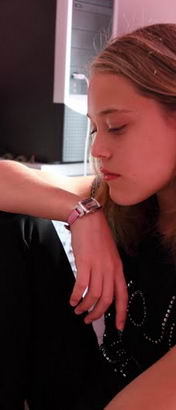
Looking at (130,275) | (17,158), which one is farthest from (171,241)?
(17,158)

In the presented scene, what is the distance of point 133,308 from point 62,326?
11cm

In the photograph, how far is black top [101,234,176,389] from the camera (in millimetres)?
759

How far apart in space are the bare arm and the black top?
19 cm

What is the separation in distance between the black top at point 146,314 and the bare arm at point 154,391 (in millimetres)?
188

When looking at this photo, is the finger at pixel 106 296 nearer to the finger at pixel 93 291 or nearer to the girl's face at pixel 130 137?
the finger at pixel 93 291

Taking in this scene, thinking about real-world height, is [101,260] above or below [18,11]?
below

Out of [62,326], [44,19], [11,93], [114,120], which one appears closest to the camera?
[114,120]

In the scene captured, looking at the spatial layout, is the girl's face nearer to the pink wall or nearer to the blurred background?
the blurred background

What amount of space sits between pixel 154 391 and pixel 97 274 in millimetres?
198

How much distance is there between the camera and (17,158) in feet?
4.33

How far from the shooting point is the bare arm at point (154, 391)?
1.75 feet

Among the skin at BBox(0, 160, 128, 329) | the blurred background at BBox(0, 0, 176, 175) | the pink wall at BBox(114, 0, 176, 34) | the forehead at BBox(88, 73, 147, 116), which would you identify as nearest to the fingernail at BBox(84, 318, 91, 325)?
the skin at BBox(0, 160, 128, 329)

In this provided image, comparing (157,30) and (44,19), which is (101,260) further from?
(44,19)

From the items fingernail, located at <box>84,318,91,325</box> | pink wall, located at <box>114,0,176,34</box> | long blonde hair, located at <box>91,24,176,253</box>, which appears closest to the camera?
long blonde hair, located at <box>91,24,176,253</box>
